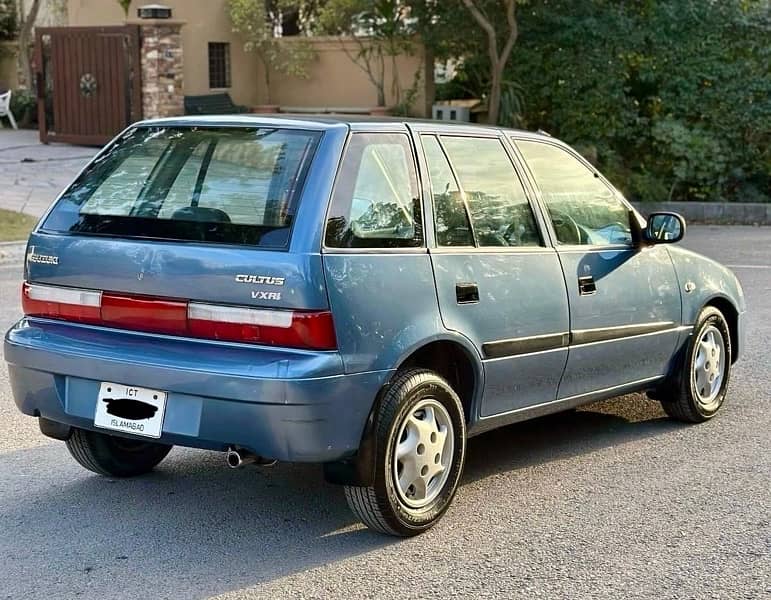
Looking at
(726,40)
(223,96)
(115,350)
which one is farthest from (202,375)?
(223,96)

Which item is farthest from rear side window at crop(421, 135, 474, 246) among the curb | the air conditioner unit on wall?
the air conditioner unit on wall

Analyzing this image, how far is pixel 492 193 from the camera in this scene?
18.2 ft

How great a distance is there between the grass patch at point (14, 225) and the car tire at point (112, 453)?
8497 mm

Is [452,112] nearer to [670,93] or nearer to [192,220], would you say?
[670,93]

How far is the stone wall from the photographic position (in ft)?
72.5

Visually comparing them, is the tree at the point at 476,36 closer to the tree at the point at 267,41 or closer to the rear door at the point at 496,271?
the tree at the point at 267,41

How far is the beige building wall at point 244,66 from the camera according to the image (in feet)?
81.0

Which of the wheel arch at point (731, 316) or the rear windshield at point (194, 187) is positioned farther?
the wheel arch at point (731, 316)

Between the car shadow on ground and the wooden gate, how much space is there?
56.1ft

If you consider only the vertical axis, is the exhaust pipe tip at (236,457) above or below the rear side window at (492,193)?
below

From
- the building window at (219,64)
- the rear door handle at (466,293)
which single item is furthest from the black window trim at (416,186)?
the building window at (219,64)

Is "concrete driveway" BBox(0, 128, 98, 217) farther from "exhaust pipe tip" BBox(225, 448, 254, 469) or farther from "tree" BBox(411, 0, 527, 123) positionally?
"exhaust pipe tip" BBox(225, 448, 254, 469)

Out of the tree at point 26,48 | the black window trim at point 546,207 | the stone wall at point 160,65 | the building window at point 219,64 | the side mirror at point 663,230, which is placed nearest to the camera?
the black window trim at point 546,207

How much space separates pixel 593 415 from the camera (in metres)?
7.04
